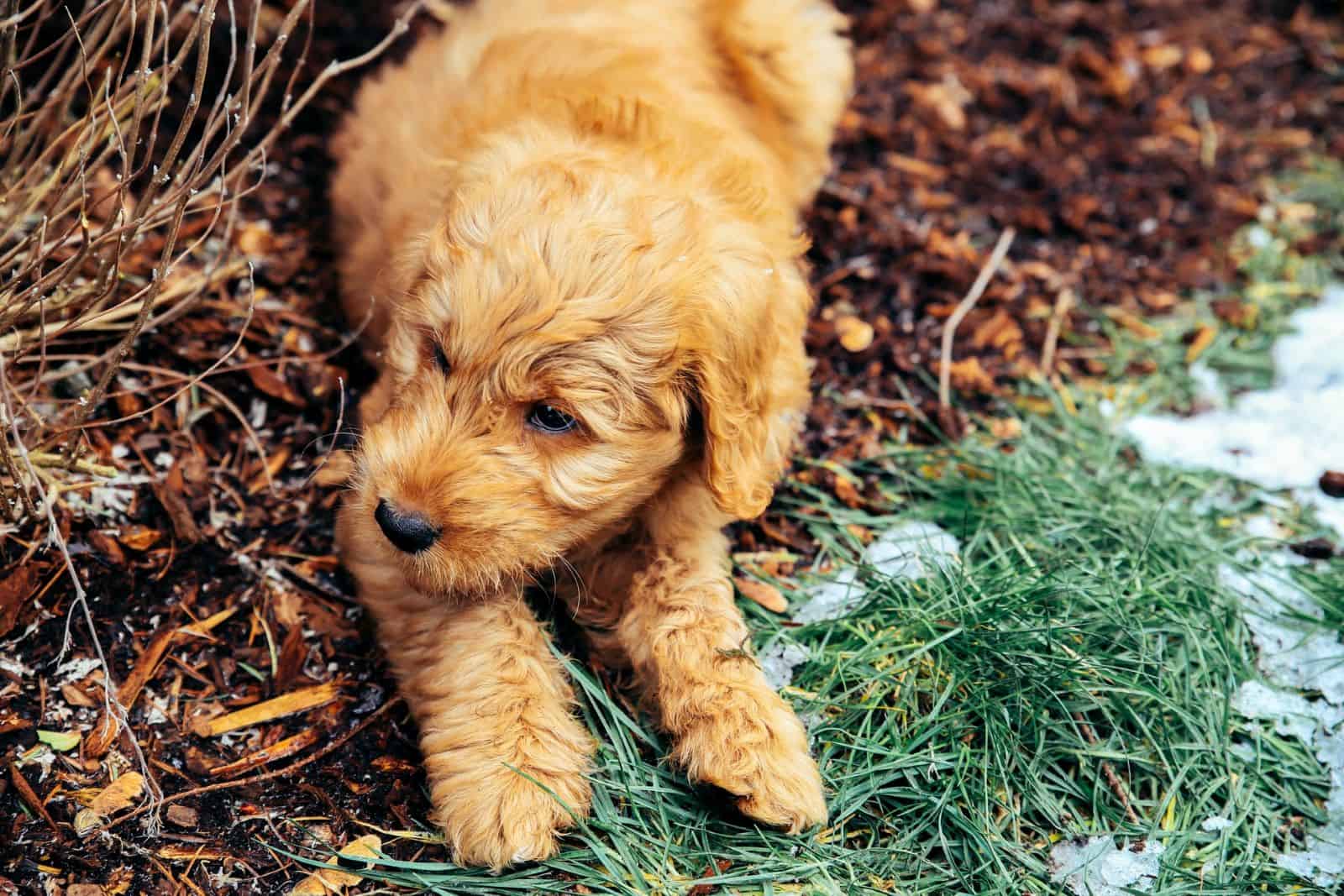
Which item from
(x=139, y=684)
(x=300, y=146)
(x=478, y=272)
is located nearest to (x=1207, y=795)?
(x=478, y=272)

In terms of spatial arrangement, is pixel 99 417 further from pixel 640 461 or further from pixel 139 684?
pixel 640 461

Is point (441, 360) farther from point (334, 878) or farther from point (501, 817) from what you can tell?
point (334, 878)

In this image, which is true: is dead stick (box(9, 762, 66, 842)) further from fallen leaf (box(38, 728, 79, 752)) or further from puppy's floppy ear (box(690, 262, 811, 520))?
puppy's floppy ear (box(690, 262, 811, 520))

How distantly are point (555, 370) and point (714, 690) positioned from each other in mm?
799

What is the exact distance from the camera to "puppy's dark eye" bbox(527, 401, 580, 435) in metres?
2.28

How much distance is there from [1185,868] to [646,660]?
1.27 meters

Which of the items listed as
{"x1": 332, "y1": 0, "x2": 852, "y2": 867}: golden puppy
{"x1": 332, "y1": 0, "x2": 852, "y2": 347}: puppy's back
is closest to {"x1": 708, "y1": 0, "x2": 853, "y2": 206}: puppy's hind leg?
{"x1": 332, "y1": 0, "x2": 852, "y2": 347}: puppy's back

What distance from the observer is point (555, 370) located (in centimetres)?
220

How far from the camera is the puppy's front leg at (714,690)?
7.64 ft

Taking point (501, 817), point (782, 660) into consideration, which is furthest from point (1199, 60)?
point (501, 817)

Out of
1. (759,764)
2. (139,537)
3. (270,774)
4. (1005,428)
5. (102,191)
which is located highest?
(102,191)

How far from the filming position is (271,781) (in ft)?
7.86

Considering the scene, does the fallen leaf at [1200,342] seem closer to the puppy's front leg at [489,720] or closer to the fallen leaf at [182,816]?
the puppy's front leg at [489,720]

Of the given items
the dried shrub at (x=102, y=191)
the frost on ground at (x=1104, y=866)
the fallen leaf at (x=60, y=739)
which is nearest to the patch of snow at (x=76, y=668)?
the fallen leaf at (x=60, y=739)
